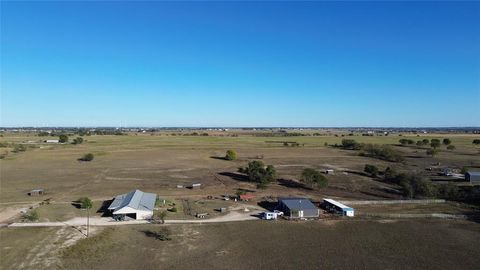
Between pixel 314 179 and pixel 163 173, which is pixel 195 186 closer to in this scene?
pixel 163 173

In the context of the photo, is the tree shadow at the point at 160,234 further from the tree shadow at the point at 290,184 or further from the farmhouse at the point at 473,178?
the farmhouse at the point at 473,178

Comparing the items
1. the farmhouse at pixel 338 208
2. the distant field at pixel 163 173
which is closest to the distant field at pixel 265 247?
the farmhouse at pixel 338 208

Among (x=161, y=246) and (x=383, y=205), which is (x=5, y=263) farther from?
(x=383, y=205)

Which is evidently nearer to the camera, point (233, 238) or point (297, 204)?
point (233, 238)

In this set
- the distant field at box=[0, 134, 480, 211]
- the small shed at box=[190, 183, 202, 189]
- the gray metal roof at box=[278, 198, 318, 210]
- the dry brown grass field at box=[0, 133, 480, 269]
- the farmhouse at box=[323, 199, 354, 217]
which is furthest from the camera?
the small shed at box=[190, 183, 202, 189]

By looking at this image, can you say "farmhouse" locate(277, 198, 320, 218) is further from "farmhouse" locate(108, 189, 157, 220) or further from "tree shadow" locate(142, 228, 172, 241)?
"farmhouse" locate(108, 189, 157, 220)

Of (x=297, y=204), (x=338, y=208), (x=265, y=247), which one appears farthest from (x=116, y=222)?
(x=338, y=208)

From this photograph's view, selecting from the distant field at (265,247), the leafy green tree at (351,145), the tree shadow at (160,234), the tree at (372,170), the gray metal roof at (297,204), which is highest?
the leafy green tree at (351,145)

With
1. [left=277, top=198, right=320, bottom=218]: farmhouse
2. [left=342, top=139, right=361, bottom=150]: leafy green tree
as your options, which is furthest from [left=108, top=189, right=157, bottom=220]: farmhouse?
[left=342, top=139, right=361, bottom=150]: leafy green tree
